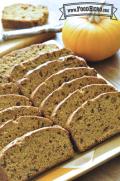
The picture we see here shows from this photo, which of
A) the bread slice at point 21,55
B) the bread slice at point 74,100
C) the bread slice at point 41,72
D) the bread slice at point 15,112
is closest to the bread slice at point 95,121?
the bread slice at point 74,100

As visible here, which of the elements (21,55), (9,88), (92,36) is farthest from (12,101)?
(92,36)

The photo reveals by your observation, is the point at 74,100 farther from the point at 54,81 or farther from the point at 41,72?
the point at 41,72

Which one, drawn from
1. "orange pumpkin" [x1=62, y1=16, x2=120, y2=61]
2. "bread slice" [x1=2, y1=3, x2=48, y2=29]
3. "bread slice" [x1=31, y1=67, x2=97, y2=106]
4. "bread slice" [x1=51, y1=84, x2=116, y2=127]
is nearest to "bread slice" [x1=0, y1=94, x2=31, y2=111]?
"bread slice" [x1=31, y1=67, x2=97, y2=106]

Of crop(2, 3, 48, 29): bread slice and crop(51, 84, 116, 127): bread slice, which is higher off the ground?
crop(2, 3, 48, 29): bread slice

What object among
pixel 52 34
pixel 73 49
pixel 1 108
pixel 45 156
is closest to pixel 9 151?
pixel 45 156

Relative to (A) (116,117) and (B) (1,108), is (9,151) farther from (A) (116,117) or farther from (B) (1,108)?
(A) (116,117)

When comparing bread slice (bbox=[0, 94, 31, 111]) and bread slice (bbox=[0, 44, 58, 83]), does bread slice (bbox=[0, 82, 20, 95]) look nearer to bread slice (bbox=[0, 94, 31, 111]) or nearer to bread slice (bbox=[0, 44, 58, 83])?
bread slice (bbox=[0, 94, 31, 111])

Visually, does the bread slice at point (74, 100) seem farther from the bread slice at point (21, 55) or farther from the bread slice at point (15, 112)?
the bread slice at point (21, 55)
